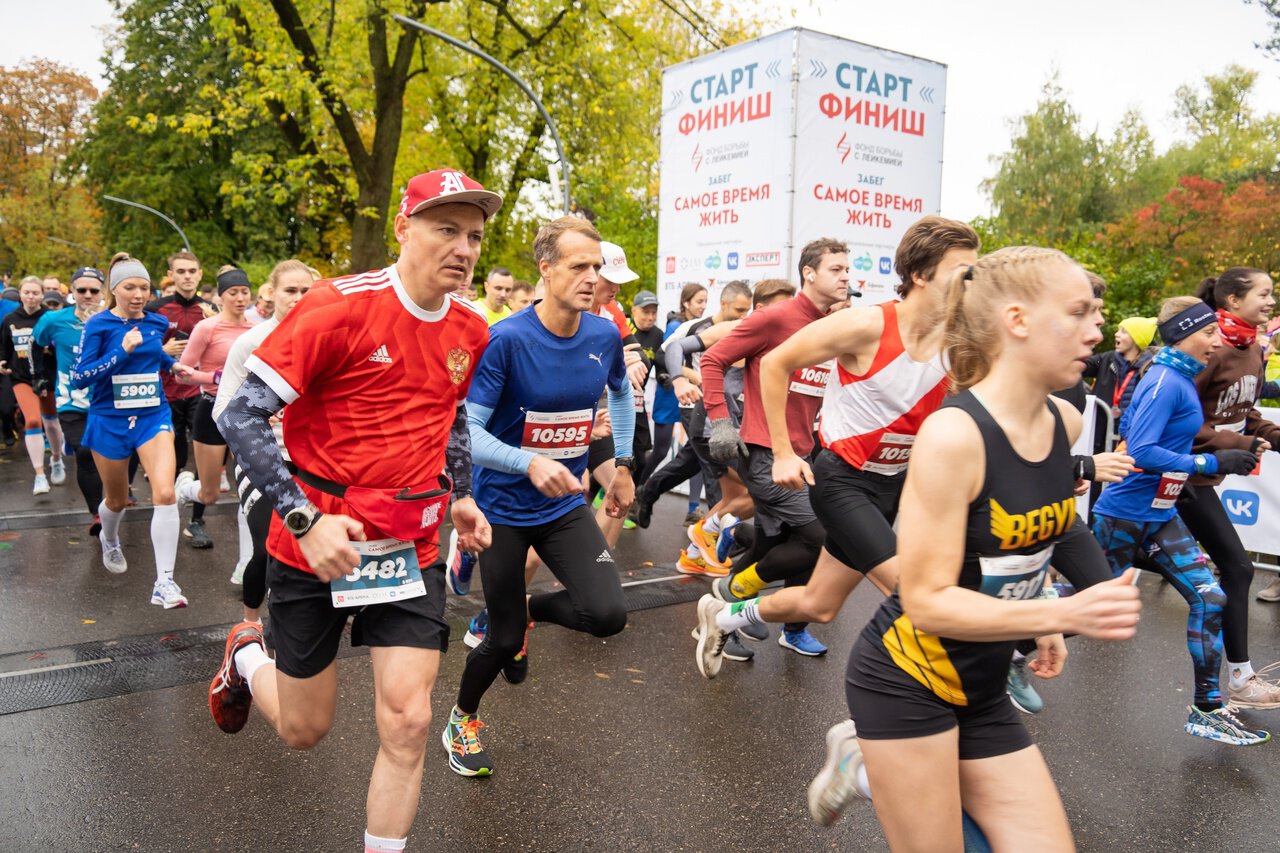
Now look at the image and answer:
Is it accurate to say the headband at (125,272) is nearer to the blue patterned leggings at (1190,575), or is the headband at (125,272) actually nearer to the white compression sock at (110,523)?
the white compression sock at (110,523)

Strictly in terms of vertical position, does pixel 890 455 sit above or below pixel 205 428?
above

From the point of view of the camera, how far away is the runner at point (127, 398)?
21.6 ft

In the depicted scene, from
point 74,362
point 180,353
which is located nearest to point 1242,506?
point 180,353

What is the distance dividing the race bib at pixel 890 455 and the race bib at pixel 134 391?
4.97 meters

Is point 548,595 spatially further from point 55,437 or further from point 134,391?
point 55,437

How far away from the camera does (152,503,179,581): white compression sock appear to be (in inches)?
255

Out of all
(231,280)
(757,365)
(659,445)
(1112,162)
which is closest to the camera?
(757,365)

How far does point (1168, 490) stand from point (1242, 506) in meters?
4.13

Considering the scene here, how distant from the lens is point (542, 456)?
4.02m

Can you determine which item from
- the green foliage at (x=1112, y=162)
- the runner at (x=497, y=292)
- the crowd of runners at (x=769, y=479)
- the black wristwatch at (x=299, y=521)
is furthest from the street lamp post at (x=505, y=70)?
the green foliage at (x=1112, y=162)

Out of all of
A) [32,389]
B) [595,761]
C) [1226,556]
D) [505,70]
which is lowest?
[595,761]

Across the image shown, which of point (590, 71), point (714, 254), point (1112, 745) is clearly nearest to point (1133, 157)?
point (590, 71)

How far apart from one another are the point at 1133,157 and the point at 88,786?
160ft

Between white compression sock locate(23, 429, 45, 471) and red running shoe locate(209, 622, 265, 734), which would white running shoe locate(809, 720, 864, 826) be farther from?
white compression sock locate(23, 429, 45, 471)
